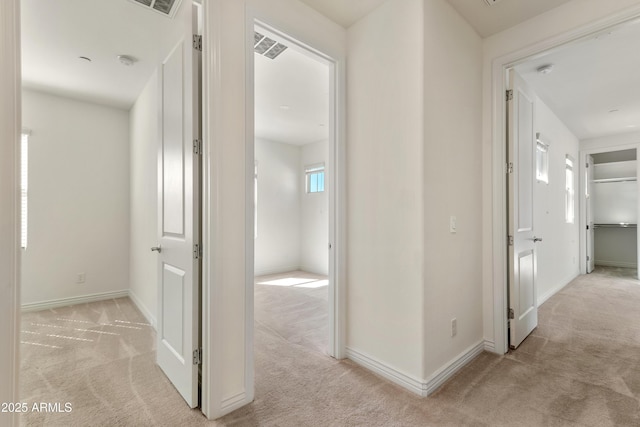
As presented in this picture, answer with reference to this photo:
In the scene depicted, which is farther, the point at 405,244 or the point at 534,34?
the point at 534,34

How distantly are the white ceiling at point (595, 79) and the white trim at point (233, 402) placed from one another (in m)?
3.41

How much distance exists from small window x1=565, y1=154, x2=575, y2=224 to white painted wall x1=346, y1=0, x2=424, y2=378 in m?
4.86

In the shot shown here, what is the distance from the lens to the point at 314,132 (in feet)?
18.3

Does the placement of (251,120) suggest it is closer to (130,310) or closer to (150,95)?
(150,95)

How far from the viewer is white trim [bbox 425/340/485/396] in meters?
1.95

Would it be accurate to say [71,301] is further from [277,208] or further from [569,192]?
[569,192]

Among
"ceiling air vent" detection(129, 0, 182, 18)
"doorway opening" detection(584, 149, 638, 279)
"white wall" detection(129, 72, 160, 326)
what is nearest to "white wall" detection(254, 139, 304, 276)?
"white wall" detection(129, 72, 160, 326)

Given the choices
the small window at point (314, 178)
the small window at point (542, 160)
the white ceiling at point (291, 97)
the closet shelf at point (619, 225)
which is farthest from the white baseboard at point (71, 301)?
the closet shelf at point (619, 225)

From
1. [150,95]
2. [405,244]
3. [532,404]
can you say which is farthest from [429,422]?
[150,95]

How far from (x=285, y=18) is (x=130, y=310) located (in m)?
3.74

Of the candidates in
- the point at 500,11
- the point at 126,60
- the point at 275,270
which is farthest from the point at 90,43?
the point at 275,270

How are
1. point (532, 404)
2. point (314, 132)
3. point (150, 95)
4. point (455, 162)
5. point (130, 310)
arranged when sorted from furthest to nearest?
point (314, 132) < point (130, 310) < point (150, 95) < point (455, 162) < point (532, 404)

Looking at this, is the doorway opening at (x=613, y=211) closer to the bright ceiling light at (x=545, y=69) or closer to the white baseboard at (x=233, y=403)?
the bright ceiling light at (x=545, y=69)

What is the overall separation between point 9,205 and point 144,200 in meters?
2.64
